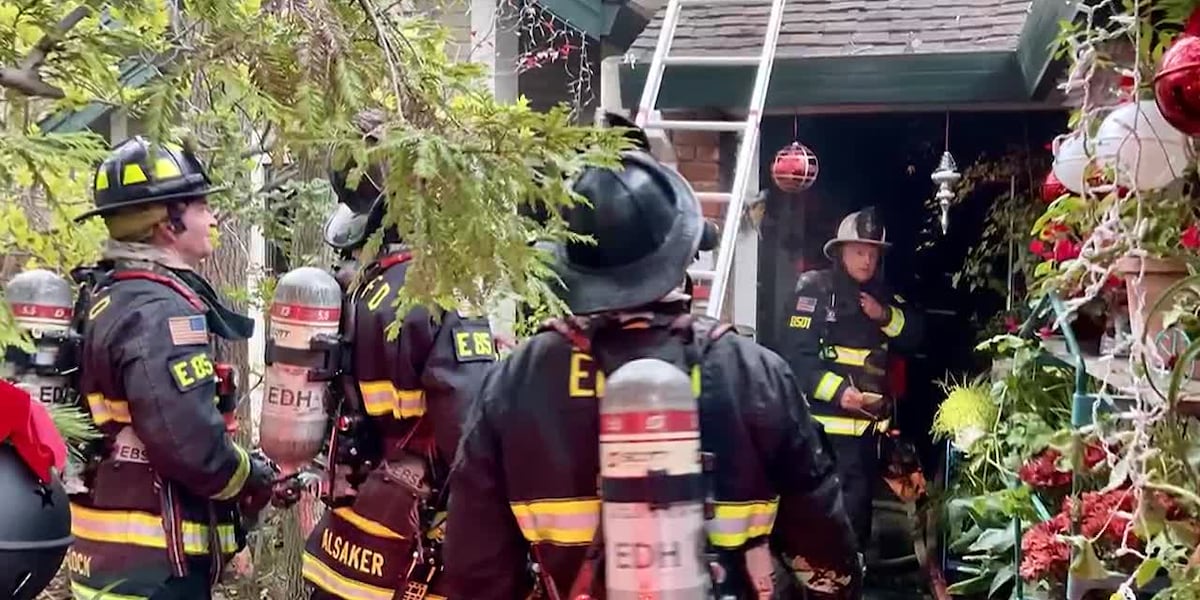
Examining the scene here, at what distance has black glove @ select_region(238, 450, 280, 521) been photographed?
363cm

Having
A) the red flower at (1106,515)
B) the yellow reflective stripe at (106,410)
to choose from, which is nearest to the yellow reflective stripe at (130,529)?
the yellow reflective stripe at (106,410)

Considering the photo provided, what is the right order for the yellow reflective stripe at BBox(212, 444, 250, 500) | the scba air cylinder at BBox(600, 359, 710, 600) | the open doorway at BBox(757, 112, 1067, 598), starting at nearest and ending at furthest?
the scba air cylinder at BBox(600, 359, 710, 600) < the yellow reflective stripe at BBox(212, 444, 250, 500) < the open doorway at BBox(757, 112, 1067, 598)

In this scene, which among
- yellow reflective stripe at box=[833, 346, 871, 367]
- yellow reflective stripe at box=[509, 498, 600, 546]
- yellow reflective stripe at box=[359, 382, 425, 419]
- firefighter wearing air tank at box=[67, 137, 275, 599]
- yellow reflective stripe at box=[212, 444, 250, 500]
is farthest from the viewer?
yellow reflective stripe at box=[833, 346, 871, 367]

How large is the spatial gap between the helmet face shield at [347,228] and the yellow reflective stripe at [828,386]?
261 cm

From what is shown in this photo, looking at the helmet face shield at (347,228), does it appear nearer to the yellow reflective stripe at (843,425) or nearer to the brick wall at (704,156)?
the brick wall at (704,156)

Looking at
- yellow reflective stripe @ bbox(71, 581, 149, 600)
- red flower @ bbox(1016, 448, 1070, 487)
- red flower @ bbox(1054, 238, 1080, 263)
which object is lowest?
yellow reflective stripe @ bbox(71, 581, 149, 600)

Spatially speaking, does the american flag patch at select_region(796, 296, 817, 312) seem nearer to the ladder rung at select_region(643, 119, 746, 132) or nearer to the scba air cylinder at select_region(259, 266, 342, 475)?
the ladder rung at select_region(643, 119, 746, 132)

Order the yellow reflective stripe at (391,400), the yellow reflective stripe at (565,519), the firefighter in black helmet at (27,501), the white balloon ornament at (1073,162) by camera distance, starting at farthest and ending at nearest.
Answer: the yellow reflective stripe at (391,400) → the white balloon ornament at (1073,162) → the yellow reflective stripe at (565,519) → the firefighter in black helmet at (27,501)

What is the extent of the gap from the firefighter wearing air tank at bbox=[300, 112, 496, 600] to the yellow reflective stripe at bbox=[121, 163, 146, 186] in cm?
54

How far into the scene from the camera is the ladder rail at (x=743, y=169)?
5.07 meters

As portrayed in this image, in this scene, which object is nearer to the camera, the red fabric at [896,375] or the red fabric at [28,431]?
the red fabric at [28,431]

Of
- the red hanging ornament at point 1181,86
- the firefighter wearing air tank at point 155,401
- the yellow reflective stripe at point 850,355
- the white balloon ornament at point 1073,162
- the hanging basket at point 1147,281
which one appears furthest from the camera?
the yellow reflective stripe at point 850,355

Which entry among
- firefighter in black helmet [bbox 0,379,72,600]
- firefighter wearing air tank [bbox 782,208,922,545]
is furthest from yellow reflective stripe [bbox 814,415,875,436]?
firefighter in black helmet [bbox 0,379,72,600]

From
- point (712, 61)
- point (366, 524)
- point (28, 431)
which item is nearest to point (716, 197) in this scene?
point (712, 61)
